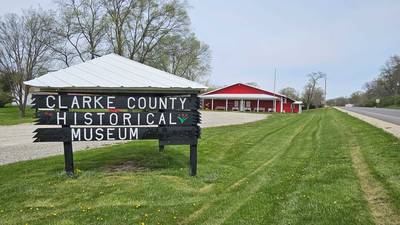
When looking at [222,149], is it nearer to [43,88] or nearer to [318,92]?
[43,88]

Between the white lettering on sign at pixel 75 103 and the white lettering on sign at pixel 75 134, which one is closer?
the white lettering on sign at pixel 75 103

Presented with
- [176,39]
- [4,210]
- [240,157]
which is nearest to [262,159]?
[240,157]

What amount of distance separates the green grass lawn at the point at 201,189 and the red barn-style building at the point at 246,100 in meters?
50.3

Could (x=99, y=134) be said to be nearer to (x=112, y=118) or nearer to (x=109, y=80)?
(x=112, y=118)

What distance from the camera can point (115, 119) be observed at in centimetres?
731

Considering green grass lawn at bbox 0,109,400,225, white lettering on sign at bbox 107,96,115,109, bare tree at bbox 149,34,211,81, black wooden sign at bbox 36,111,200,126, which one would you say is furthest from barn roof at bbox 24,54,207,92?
bare tree at bbox 149,34,211,81

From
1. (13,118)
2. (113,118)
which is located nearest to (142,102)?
(113,118)

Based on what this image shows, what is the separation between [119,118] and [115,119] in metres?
0.08

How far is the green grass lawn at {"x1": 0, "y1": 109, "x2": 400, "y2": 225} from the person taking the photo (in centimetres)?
482

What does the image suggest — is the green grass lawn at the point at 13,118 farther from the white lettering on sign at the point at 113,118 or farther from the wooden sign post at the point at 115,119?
the white lettering on sign at the point at 113,118

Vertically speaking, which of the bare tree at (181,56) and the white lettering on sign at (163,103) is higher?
the bare tree at (181,56)

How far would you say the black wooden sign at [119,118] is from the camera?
706cm

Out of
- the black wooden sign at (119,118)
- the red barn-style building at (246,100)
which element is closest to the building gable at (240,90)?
the red barn-style building at (246,100)

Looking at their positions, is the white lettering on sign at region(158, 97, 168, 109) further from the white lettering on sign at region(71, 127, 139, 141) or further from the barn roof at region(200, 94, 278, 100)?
the barn roof at region(200, 94, 278, 100)
